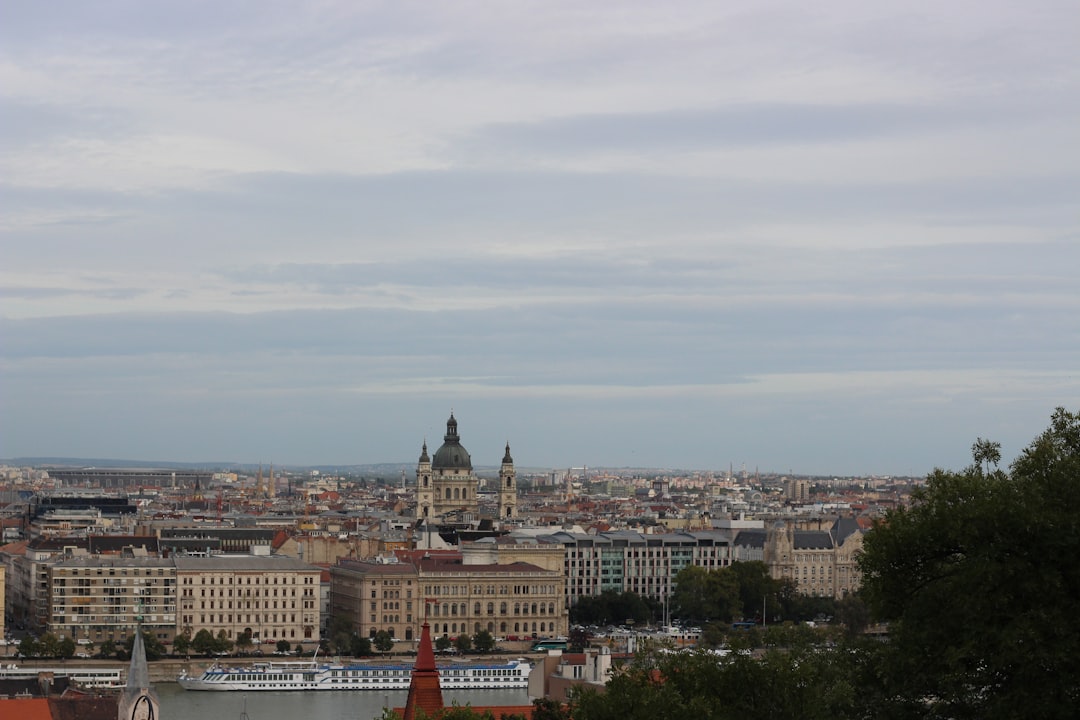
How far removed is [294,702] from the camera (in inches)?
1887

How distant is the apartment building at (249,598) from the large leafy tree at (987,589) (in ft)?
146

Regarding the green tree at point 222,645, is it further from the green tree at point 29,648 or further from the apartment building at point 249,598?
the green tree at point 29,648

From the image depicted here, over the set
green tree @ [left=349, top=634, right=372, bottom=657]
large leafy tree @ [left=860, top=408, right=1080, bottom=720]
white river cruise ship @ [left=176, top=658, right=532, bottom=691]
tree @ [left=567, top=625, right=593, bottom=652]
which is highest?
large leafy tree @ [left=860, top=408, right=1080, bottom=720]

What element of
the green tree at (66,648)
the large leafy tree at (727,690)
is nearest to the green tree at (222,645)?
the green tree at (66,648)

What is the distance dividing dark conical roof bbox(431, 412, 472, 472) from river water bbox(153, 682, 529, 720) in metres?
41.9

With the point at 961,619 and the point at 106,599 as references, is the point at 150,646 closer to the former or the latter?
the point at 106,599

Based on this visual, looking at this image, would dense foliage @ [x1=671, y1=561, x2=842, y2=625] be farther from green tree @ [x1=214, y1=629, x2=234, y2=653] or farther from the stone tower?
the stone tower

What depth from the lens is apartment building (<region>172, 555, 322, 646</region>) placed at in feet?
196

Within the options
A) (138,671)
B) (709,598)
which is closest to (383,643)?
(709,598)

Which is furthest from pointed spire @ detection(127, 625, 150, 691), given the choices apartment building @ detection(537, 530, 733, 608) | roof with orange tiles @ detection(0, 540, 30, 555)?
apartment building @ detection(537, 530, 733, 608)

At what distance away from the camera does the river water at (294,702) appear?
4375 centimetres

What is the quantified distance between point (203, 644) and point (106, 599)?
11.5 feet

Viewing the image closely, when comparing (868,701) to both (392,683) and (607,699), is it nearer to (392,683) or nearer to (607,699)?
(607,699)

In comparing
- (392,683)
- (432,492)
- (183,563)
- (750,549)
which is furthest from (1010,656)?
(432,492)
